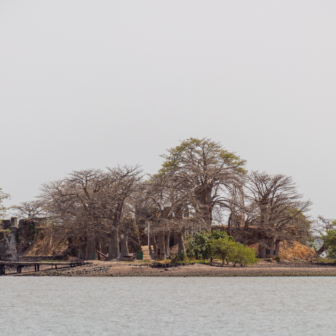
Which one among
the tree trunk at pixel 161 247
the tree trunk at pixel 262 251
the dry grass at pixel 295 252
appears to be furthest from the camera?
the dry grass at pixel 295 252

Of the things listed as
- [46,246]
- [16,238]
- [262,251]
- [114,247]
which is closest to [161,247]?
[114,247]

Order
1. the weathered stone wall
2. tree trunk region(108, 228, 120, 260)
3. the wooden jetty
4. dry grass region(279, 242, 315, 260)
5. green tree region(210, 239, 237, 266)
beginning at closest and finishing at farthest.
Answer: green tree region(210, 239, 237, 266), the wooden jetty, tree trunk region(108, 228, 120, 260), dry grass region(279, 242, 315, 260), the weathered stone wall

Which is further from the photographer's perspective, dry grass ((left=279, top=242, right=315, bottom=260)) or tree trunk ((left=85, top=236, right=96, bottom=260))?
dry grass ((left=279, top=242, right=315, bottom=260))

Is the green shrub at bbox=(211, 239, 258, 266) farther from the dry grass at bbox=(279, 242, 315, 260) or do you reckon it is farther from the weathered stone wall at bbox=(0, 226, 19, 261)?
the weathered stone wall at bbox=(0, 226, 19, 261)

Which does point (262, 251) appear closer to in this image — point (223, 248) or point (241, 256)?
point (241, 256)

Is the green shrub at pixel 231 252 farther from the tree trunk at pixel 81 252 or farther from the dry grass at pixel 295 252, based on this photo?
the tree trunk at pixel 81 252
